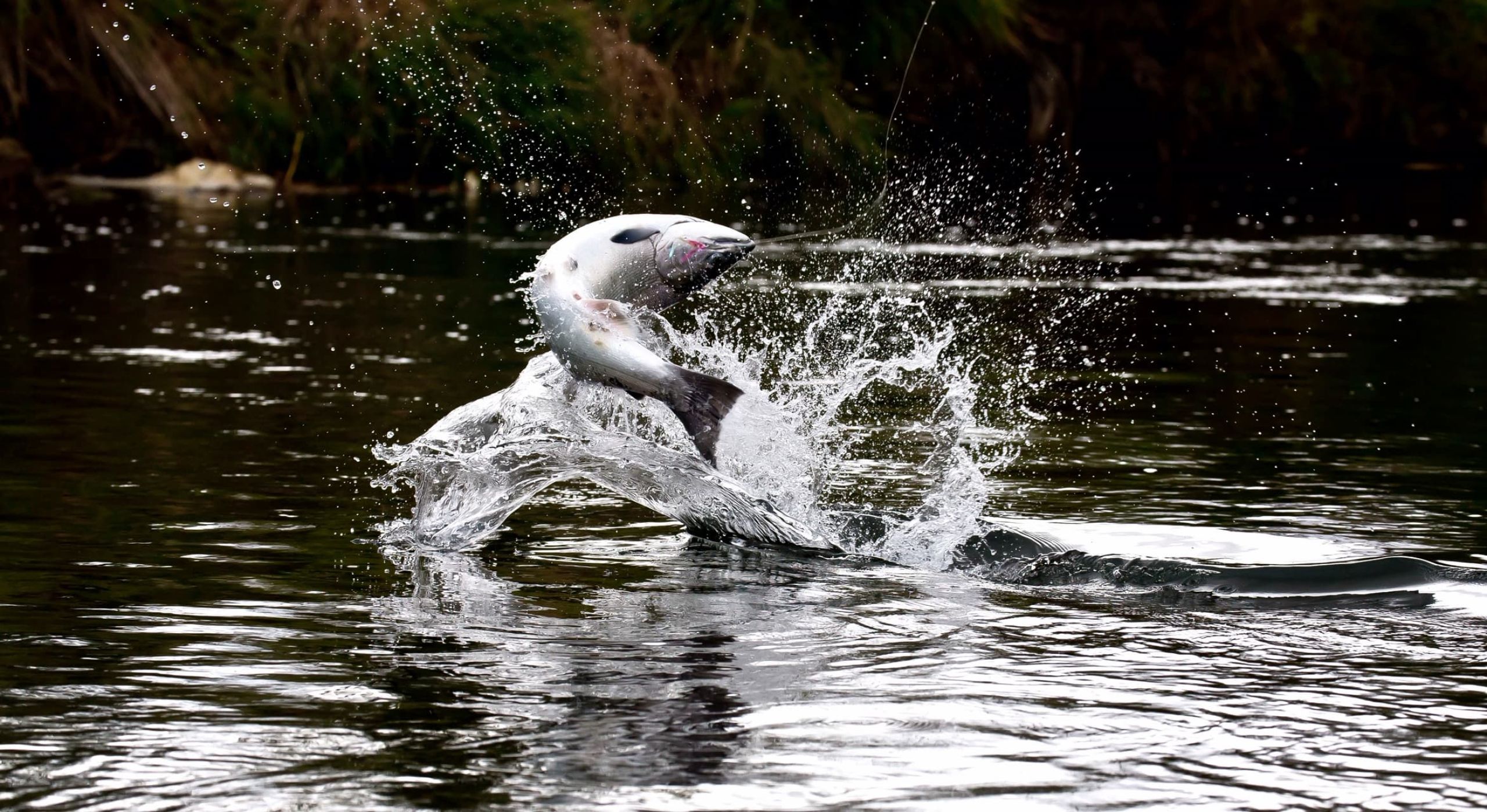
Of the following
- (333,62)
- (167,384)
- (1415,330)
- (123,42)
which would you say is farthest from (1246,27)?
(167,384)

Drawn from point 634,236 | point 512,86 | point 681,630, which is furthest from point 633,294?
point 512,86

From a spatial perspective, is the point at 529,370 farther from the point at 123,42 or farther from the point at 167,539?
the point at 123,42

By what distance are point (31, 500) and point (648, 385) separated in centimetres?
324

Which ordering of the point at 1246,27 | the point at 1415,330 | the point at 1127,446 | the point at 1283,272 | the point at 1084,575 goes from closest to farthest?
1. the point at 1084,575
2. the point at 1127,446
3. the point at 1415,330
4. the point at 1283,272
5. the point at 1246,27

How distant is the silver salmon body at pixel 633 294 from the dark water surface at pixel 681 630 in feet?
2.39

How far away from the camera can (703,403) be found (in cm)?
850

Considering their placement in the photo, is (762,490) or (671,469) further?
(762,490)

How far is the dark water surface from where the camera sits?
6.02 meters

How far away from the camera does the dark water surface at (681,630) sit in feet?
19.7

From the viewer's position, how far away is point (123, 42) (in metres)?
35.8

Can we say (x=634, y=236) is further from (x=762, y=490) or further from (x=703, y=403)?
(x=762, y=490)

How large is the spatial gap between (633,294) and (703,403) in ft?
2.60

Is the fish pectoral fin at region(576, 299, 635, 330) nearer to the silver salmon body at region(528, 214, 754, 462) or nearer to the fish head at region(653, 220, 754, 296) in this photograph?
the silver salmon body at region(528, 214, 754, 462)

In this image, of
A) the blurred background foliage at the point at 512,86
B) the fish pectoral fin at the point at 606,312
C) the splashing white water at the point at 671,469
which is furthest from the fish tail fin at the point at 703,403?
the blurred background foliage at the point at 512,86
